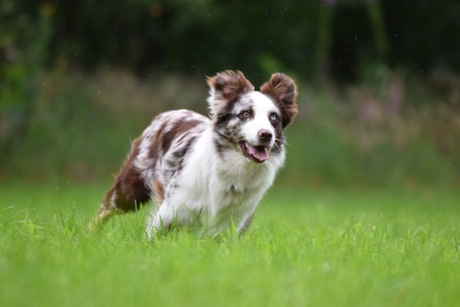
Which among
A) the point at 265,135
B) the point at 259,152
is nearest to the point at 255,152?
the point at 259,152

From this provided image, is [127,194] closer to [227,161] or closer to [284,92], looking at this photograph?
[227,161]

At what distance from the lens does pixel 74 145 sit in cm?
1847

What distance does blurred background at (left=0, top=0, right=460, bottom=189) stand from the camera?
18.0 metres

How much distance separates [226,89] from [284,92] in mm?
552

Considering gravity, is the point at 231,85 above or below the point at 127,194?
above

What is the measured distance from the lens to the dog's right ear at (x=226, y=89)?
22.7 feet

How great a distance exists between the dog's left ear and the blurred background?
23.3 feet

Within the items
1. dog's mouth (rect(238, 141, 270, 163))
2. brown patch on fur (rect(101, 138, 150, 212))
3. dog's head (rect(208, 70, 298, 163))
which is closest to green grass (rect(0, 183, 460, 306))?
brown patch on fur (rect(101, 138, 150, 212))

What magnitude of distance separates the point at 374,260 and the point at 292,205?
844cm

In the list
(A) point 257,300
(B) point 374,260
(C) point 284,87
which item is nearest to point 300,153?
(C) point 284,87

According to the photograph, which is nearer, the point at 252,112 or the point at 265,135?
the point at 265,135

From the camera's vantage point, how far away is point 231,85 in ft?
22.6

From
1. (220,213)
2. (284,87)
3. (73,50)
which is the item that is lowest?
(73,50)

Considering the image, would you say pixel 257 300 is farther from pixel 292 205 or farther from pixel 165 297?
pixel 292 205
